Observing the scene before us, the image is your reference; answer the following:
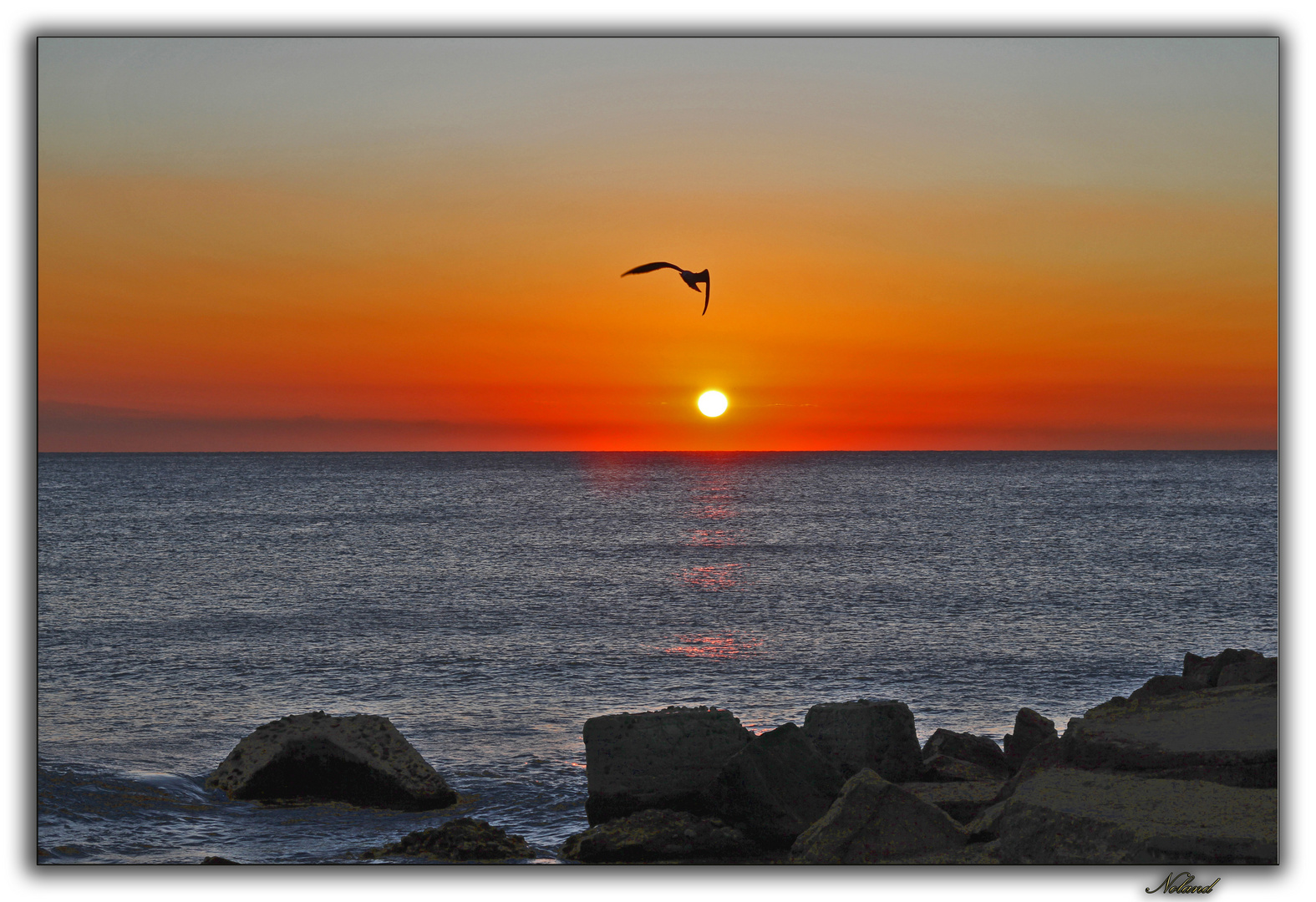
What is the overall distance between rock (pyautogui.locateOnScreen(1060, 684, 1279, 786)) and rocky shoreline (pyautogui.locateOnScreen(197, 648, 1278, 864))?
2cm

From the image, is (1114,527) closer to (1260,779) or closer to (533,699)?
(533,699)

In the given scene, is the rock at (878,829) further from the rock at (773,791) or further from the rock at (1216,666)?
the rock at (1216,666)

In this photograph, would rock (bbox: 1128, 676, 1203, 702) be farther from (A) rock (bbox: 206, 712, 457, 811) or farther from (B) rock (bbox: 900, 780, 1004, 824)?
(A) rock (bbox: 206, 712, 457, 811)

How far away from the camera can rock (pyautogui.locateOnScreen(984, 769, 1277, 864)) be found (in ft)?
27.7

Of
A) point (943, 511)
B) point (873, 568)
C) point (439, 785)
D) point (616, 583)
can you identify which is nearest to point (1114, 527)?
point (943, 511)

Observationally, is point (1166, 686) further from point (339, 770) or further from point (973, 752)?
point (339, 770)

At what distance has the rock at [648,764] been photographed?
41.1 ft

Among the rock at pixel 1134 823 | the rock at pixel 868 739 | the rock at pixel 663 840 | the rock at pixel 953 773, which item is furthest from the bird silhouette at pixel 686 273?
the rock at pixel 953 773

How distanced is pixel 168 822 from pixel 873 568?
39279 millimetres

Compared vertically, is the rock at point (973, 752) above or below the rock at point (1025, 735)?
below

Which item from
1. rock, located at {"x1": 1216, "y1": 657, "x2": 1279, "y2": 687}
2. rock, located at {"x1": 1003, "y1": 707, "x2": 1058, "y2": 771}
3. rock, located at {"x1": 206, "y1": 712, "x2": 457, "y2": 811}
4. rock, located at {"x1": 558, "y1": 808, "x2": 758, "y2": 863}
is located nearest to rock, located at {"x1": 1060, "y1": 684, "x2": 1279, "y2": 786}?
rock, located at {"x1": 1216, "y1": 657, "x2": 1279, "y2": 687}

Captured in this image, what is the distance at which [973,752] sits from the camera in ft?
50.5

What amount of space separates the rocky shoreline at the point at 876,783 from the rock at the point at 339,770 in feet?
0.08

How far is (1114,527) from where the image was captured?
2842 inches
